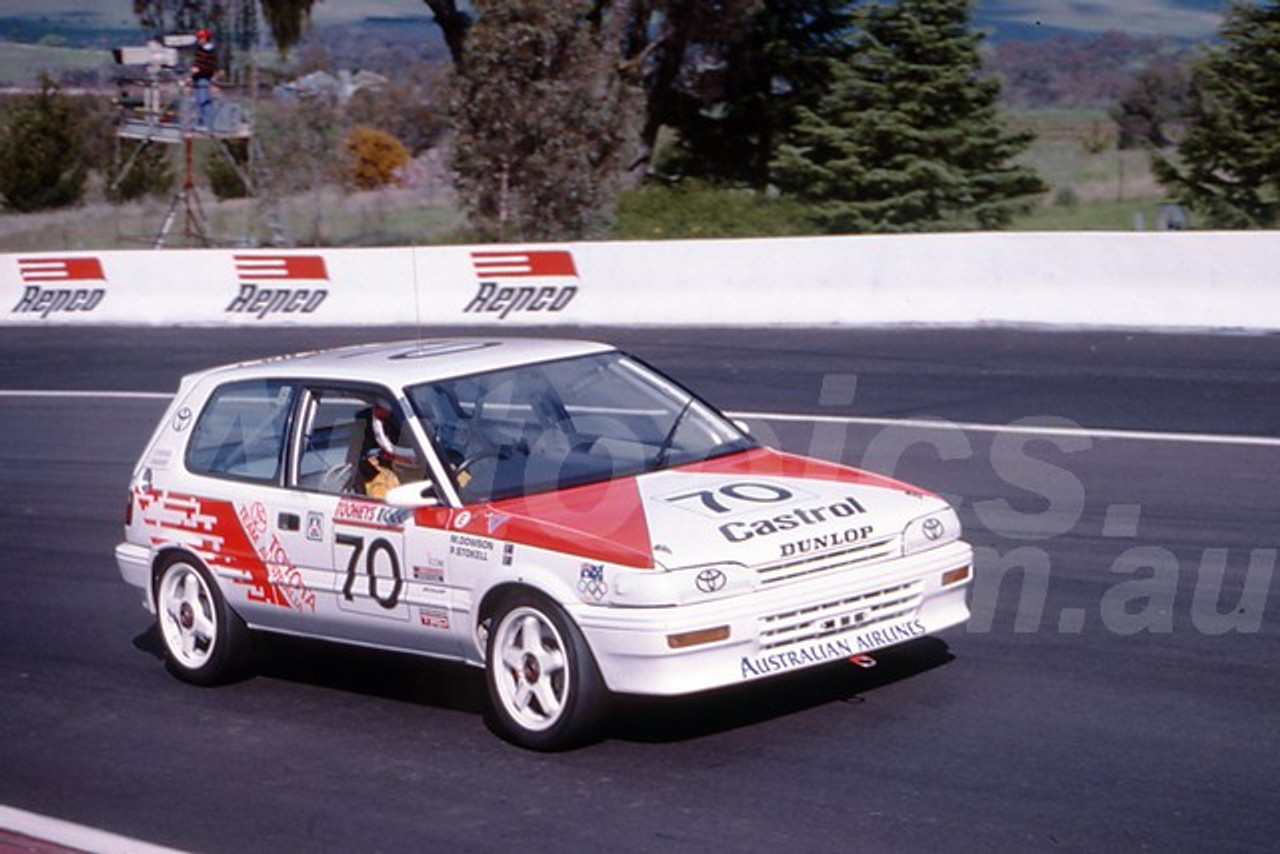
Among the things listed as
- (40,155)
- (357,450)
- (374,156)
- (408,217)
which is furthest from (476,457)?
(374,156)

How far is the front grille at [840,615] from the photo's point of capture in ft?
22.6

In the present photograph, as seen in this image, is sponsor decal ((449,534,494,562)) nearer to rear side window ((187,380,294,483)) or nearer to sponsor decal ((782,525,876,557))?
sponsor decal ((782,525,876,557))

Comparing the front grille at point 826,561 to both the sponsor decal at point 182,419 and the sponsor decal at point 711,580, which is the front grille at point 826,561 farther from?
the sponsor decal at point 182,419

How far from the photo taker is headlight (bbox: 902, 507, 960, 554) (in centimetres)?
737

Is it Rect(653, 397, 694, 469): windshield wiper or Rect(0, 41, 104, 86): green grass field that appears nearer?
Rect(653, 397, 694, 469): windshield wiper

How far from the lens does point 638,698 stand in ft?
24.9

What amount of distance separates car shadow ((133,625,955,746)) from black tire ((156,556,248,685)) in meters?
0.16

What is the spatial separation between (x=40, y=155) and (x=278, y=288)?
30.3m

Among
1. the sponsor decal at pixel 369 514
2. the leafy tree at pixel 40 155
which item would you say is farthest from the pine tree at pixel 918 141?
the sponsor decal at pixel 369 514

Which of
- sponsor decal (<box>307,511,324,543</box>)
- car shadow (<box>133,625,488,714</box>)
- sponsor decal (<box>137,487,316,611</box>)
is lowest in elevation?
car shadow (<box>133,625,488,714</box>)

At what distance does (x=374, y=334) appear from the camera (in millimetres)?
23422

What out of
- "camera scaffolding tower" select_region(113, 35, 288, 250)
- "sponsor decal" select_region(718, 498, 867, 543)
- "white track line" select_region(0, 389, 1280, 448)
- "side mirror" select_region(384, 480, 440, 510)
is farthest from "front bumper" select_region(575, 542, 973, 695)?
"camera scaffolding tower" select_region(113, 35, 288, 250)

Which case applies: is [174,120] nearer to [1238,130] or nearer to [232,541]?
Answer: [1238,130]

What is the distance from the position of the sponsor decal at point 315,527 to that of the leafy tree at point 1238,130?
3136cm
